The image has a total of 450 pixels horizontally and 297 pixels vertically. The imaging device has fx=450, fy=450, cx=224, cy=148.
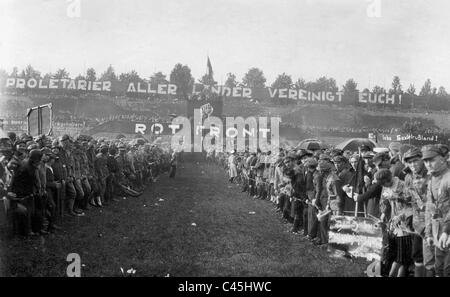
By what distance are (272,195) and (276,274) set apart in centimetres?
915

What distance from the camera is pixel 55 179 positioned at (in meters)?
10.8

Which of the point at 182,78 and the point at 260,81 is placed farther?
the point at 260,81

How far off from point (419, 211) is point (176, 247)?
454 cm

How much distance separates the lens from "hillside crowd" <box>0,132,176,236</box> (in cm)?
858

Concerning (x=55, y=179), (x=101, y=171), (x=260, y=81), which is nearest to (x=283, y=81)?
(x=260, y=81)

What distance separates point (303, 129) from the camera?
49.4 meters

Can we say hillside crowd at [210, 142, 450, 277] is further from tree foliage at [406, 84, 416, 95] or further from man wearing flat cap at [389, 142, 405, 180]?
tree foliage at [406, 84, 416, 95]

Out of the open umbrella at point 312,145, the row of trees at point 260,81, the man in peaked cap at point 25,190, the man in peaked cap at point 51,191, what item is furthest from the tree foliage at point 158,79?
the man in peaked cap at point 25,190

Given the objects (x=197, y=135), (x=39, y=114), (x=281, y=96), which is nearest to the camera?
(x=39, y=114)

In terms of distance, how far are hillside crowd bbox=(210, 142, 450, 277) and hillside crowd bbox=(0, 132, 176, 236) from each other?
5492 mm

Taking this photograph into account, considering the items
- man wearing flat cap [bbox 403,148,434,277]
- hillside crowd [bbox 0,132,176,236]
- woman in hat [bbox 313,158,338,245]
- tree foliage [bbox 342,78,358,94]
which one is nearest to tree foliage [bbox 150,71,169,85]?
tree foliage [bbox 342,78,358,94]

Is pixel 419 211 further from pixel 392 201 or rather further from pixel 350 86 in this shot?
pixel 350 86
